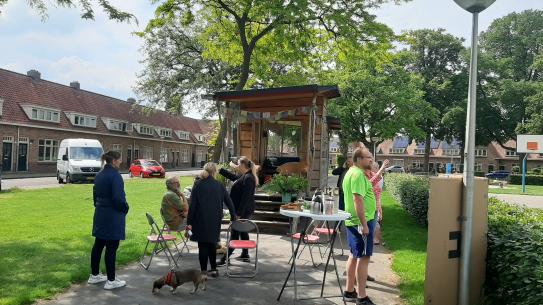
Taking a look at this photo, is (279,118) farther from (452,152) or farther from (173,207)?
(452,152)

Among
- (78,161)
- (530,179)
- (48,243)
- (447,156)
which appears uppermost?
(447,156)

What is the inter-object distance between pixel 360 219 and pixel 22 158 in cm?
3536

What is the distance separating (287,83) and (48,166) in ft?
84.6

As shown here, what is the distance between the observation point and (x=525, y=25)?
5156 cm

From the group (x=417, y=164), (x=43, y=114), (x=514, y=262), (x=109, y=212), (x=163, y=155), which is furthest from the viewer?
A: (x=417, y=164)

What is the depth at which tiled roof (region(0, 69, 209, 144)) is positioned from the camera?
33.4 meters

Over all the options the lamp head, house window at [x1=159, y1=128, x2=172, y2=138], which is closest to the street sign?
the lamp head

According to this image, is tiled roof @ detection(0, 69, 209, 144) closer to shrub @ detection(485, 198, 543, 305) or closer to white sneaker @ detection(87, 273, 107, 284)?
white sneaker @ detection(87, 273, 107, 284)

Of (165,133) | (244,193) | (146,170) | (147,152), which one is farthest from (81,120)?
(244,193)

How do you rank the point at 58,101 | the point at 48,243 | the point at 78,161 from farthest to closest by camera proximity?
the point at 58,101 → the point at 78,161 → the point at 48,243

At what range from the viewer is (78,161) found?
2519 cm

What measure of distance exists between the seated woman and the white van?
19.5 meters

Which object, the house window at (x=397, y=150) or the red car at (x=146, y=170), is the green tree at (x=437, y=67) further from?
the red car at (x=146, y=170)

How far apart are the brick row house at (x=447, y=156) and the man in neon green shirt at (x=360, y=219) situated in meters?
58.3
